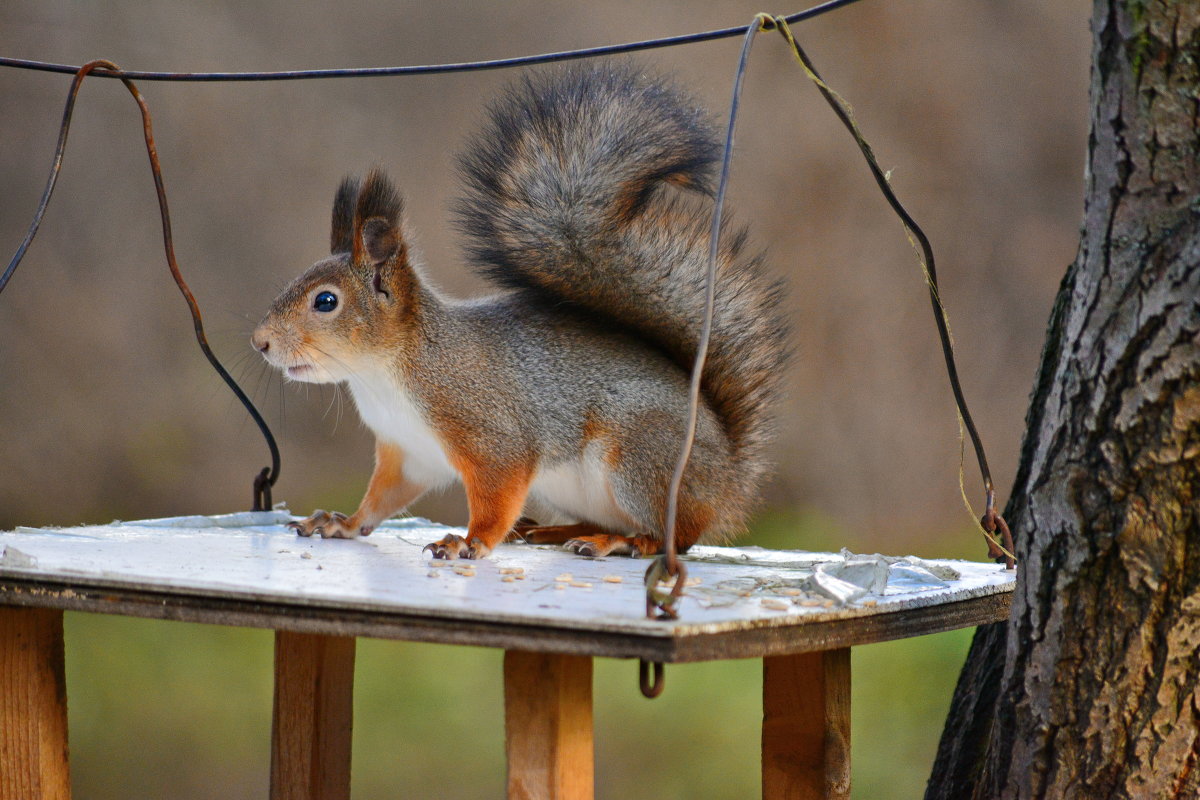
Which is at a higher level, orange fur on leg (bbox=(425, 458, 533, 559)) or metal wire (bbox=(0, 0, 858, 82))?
metal wire (bbox=(0, 0, 858, 82))

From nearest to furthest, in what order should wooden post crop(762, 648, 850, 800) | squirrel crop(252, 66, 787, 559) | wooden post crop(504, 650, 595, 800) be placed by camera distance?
wooden post crop(504, 650, 595, 800), wooden post crop(762, 648, 850, 800), squirrel crop(252, 66, 787, 559)

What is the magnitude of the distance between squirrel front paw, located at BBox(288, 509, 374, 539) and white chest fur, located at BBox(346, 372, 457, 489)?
0.11m

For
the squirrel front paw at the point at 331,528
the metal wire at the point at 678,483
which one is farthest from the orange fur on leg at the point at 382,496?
the metal wire at the point at 678,483

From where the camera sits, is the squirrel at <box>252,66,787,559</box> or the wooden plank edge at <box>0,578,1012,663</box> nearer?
the wooden plank edge at <box>0,578,1012,663</box>

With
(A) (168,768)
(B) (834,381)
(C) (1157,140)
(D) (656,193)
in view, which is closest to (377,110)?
(B) (834,381)

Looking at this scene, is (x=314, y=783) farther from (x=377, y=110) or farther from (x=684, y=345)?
(x=377, y=110)

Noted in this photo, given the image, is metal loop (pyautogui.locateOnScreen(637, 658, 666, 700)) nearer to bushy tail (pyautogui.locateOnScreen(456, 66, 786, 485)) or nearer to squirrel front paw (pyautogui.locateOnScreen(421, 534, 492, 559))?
squirrel front paw (pyautogui.locateOnScreen(421, 534, 492, 559))

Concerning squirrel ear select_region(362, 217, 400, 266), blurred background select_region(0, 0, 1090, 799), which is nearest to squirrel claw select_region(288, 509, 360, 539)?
squirrel ear select_region(362, 217, 400, 266)

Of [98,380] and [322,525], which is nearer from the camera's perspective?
[322,525]

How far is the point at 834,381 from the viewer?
3.40 m

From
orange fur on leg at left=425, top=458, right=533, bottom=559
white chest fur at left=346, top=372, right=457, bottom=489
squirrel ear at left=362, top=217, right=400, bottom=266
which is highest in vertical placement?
squirrel ear at left=362, top=217, right=400, bottom=266

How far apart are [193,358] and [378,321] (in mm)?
2002

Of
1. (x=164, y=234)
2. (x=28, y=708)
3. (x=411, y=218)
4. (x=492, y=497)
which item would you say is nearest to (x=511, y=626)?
(x=492, y=497)

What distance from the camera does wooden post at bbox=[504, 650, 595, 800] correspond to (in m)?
0.97
